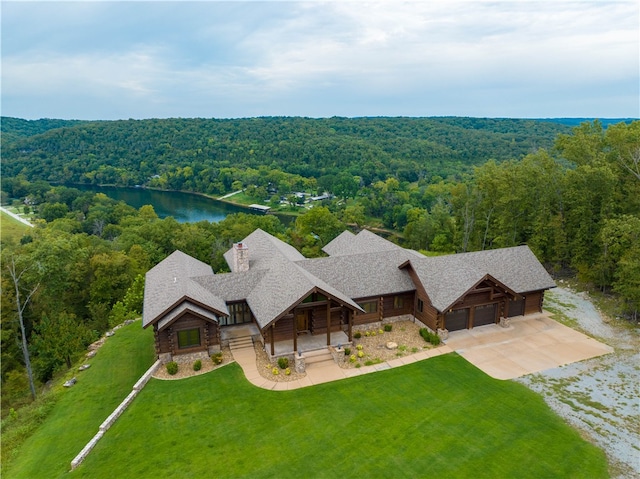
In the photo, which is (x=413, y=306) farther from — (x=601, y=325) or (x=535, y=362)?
(x=601, y=325)

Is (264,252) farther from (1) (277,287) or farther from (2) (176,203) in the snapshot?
(2) (176,203)

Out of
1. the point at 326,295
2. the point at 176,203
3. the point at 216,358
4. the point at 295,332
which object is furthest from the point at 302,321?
the point at 176,203

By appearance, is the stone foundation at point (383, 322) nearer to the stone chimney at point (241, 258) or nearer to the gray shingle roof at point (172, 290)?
the stone chimney at point (241, 258)

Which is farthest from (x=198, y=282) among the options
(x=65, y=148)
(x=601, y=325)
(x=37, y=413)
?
(x=65, y=148)

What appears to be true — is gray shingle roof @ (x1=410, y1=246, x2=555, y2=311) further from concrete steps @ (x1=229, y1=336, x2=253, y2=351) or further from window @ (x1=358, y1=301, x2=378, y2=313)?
concrete steps @ (x1=229, y1=336, x2=253, y2=351)

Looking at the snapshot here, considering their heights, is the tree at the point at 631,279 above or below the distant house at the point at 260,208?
above

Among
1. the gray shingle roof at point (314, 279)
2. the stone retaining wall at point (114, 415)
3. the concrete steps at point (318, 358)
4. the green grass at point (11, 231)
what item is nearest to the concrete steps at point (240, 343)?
the gray shingle roof at point (314, 279)
